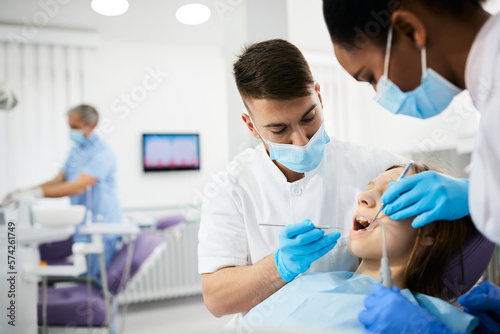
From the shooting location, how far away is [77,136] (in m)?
1.58

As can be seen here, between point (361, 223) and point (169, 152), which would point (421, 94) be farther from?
point (169, 152)

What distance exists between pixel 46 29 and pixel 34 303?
87cm

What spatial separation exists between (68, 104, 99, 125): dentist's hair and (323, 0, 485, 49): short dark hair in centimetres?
114

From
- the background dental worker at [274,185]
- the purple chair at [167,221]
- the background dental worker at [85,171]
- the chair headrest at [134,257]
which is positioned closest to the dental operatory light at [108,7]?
the background dental worker at [274,185]

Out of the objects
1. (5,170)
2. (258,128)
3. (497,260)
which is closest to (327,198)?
(258,128)

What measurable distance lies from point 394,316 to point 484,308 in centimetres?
32

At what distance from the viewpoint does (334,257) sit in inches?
38.8

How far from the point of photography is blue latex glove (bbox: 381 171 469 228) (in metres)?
0.75

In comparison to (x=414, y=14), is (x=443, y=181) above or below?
below

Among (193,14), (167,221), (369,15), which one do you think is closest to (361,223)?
(369,15)

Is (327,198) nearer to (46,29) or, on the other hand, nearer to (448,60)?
(448,60)

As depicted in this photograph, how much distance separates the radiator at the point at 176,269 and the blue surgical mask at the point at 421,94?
0.71 m

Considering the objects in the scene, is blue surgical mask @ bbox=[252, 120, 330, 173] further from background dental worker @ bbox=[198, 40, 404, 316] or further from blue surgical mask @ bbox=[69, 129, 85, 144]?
blue surgical mask @ bbox=[69, 129, 85, 144]

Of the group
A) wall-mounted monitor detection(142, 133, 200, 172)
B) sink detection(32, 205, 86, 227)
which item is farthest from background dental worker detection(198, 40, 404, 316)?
wall-mounted monitor detection(142, 133, 200, 172)
